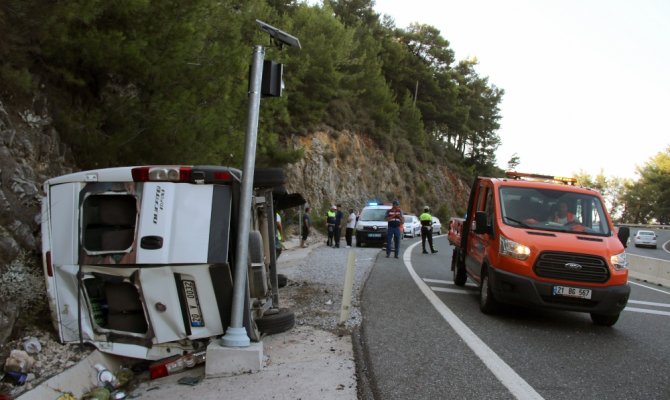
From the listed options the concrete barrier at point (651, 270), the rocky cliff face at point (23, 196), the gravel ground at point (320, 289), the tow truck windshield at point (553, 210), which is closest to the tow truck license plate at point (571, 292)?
the tow truck windshield at point (553, 210)

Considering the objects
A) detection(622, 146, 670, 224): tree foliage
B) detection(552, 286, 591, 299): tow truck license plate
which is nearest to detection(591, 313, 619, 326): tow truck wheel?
detection(552, 286, 591, 299): tow truck license plate

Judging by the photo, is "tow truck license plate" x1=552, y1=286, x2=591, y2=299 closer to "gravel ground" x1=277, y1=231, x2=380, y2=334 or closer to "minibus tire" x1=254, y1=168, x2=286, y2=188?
"gravel ground" x1=277, y1=231, x2=380, y2=334

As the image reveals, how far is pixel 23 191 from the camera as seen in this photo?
6.82 m

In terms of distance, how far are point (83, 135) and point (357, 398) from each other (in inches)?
246

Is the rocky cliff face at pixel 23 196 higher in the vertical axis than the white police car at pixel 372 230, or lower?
higher

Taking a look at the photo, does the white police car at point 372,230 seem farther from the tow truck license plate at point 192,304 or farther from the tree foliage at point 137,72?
the tow truck license plate at point 192,304

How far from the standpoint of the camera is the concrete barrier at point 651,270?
56.1ft

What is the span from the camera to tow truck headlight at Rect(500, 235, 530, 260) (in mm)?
7684

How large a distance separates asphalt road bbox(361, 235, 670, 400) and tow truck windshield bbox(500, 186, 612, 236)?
4.70 ft

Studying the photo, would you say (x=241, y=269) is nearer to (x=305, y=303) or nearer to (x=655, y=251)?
(x=305, y=303)

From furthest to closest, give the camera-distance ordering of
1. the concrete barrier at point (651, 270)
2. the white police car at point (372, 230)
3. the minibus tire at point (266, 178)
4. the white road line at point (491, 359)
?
the white police car at point (372, 230), the concrete barrier at point (651, 270), the minibus tire at point (266, 178), the white road line at point (491, 359)

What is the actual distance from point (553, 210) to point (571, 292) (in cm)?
162

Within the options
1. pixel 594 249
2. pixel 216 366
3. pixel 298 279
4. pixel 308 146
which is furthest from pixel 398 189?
pixel 216 366

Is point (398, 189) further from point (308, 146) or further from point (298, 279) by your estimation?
point (298, 279)
